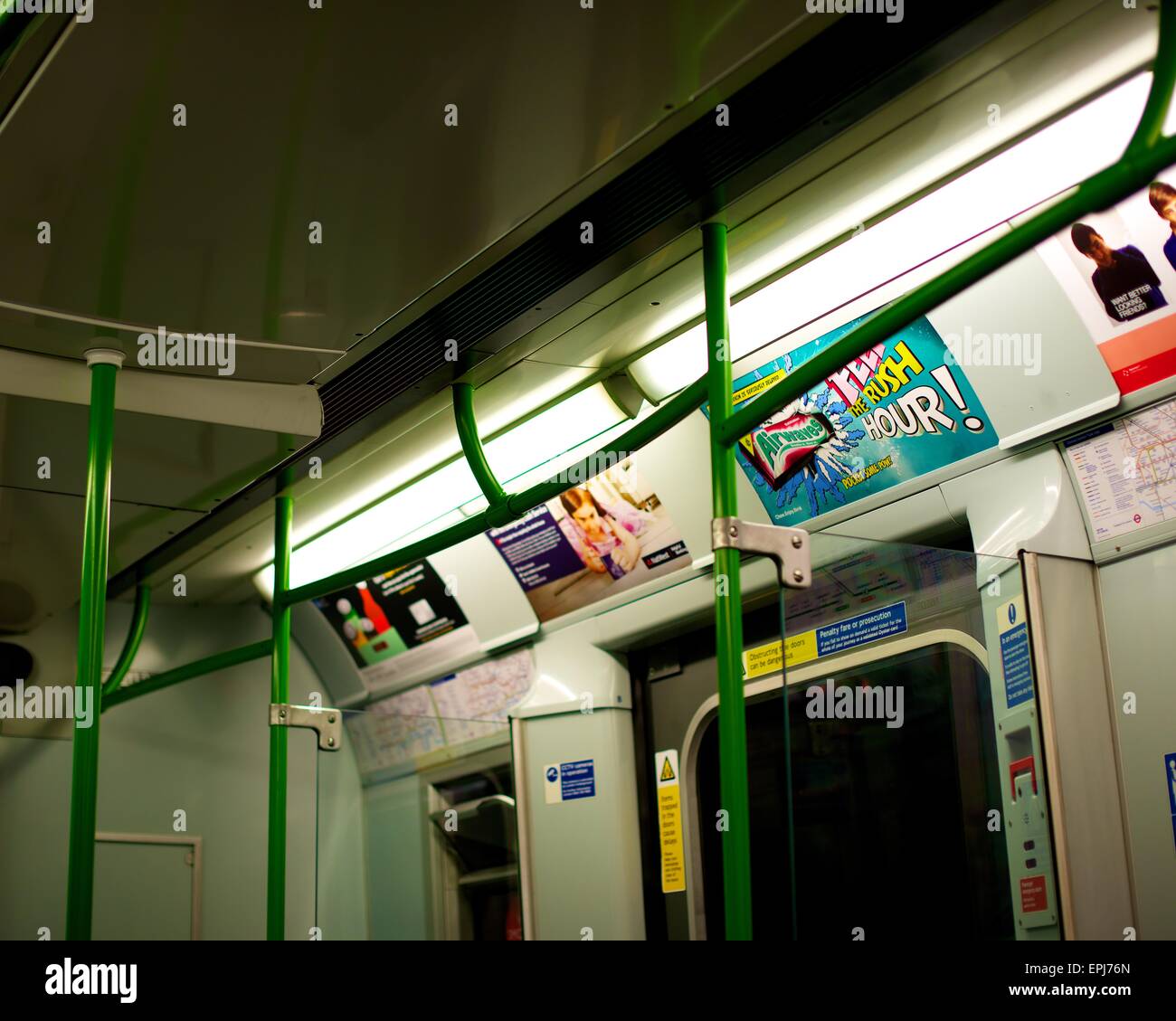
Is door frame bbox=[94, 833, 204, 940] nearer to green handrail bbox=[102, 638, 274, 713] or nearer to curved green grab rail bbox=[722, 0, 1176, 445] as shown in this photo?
green handrail bbox=[102, 638, 274, 713]

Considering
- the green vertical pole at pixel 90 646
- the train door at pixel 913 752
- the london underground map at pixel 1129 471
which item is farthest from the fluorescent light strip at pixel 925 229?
the green vertical pole at pixel 90 646

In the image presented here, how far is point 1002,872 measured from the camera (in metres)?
2.84

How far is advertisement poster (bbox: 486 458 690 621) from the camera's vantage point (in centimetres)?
479

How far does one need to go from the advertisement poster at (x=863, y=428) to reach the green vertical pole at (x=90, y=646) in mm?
1966

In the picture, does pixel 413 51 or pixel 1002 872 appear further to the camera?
pixel 1002 872

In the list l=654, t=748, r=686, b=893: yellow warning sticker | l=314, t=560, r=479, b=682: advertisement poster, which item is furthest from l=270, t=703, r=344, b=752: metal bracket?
l=314, t=560, r=479, b=682: advertisement poster

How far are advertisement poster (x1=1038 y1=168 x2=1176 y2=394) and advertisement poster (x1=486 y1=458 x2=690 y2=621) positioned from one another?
182cm

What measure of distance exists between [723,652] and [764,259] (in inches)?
51.9

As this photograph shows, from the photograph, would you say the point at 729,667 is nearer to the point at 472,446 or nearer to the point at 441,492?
the point at 472,446

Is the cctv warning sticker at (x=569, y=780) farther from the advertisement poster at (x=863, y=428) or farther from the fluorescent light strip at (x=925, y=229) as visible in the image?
the fluorescent light strip at (x=925, y=229)

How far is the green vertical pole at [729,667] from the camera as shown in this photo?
2689mm

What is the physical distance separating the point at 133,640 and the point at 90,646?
117 inches
